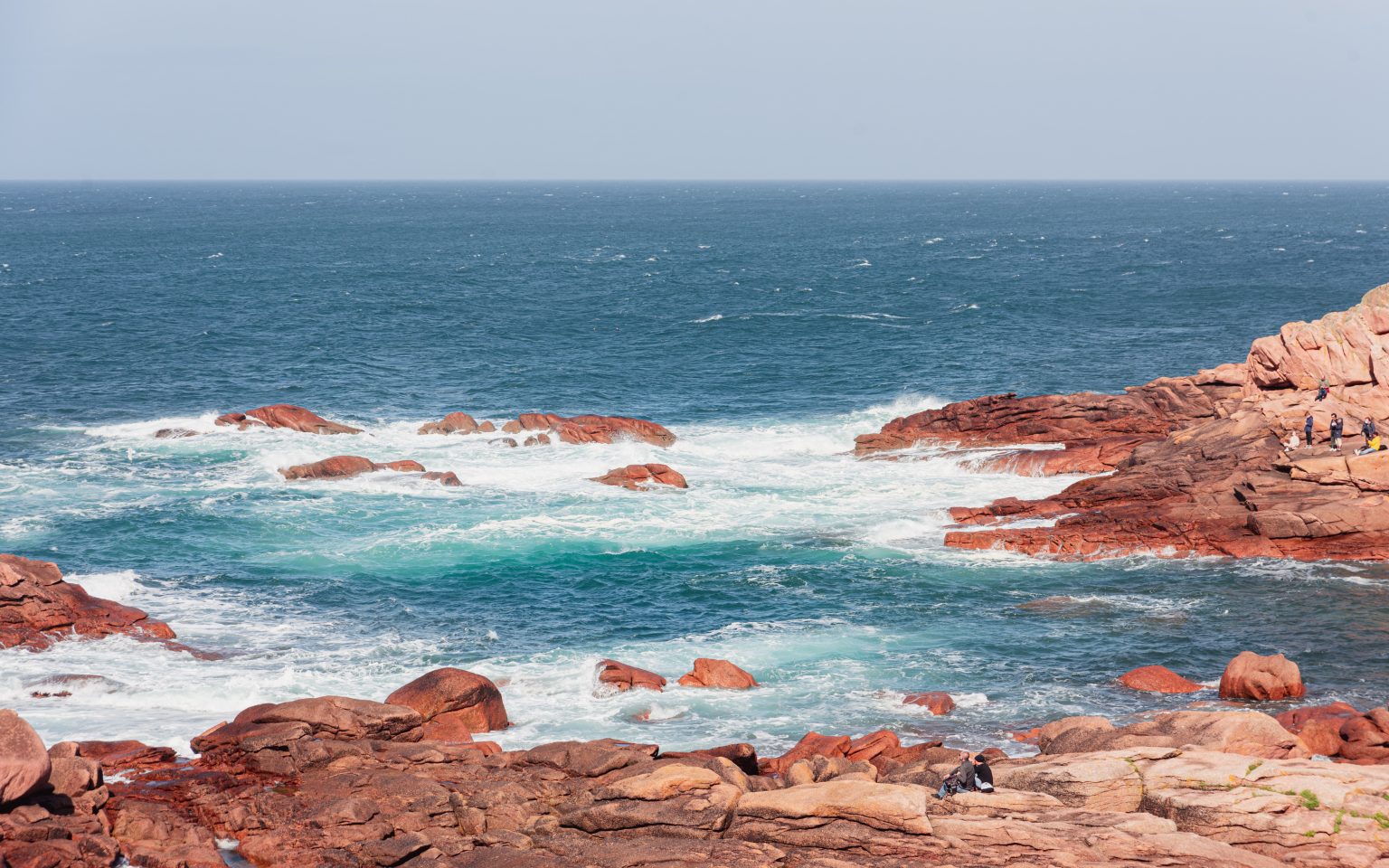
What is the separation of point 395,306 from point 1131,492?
8365 centimetres

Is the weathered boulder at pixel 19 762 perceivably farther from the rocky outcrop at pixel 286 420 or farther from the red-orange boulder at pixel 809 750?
the rocky outcrop at pixel 286 420

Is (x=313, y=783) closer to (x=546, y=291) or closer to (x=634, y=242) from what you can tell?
(x=546, y=291)

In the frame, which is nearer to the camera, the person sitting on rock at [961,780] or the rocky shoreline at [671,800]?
the rocky shoreline at [671,800]

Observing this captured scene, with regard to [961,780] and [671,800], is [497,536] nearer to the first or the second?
[671,800]

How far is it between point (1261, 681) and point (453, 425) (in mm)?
47575

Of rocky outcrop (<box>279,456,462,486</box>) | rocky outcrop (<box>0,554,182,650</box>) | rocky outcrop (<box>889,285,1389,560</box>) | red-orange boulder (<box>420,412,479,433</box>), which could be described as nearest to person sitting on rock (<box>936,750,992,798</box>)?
rocky outcrop (<box>889,285,1389,560</box>)

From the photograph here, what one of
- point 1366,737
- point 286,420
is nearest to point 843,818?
point 1366,737

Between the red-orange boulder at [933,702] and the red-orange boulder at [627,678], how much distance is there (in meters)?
7.50

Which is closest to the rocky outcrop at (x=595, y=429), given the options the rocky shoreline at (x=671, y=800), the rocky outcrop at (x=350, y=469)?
the rocky outcrop at (x=350, y=469)

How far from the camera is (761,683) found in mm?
37969

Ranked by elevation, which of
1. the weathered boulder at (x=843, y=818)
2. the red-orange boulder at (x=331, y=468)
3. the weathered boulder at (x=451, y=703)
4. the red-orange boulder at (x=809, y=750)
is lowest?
the red-orange boulder at (x=809, y=750)

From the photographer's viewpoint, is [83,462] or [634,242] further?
[634,242]

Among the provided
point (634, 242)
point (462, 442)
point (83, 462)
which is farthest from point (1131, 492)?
point (634, 242)

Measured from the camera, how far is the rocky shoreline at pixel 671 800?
22797 millimetres
